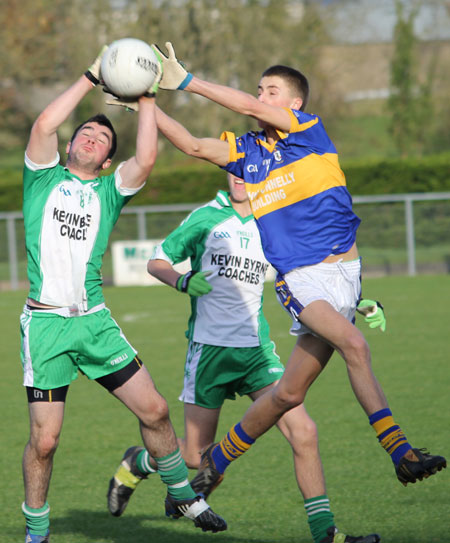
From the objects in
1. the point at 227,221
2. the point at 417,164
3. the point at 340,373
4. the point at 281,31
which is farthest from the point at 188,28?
the point at 227,221

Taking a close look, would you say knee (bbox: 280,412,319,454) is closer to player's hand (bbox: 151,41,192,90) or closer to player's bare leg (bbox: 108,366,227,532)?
player's bare leg (bbox: 108,366,227,532)

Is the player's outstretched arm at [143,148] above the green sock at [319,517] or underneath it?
above

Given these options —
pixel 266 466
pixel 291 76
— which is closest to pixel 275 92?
pixel 291 76

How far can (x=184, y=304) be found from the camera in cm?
1797

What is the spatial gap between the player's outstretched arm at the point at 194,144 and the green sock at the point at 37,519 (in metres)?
2.04

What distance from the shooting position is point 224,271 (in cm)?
581

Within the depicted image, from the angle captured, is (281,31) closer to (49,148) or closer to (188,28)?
(188,28)

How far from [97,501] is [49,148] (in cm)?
244

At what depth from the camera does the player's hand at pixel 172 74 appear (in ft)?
15.3

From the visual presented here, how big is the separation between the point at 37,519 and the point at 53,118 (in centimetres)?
208

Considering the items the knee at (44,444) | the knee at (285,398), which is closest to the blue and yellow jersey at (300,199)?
the knee at (285,398)

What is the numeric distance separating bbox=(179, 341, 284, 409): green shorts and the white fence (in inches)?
713

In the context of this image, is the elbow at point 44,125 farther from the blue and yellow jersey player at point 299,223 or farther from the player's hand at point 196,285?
the player's hand at point 196,285

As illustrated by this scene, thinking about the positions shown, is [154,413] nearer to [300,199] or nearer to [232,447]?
[232,447]
